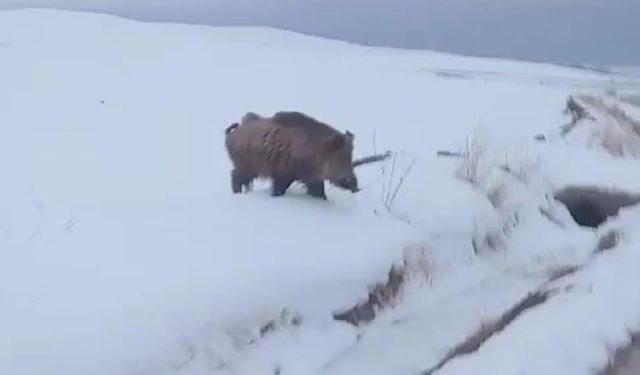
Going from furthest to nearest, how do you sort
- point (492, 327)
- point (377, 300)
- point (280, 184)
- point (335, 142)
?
point (280, 184)
point (335, 142)
point (377, 300)
point (492, 327)

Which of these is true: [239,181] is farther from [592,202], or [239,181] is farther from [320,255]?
[592,202]

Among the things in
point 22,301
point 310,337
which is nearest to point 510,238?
point 310,337

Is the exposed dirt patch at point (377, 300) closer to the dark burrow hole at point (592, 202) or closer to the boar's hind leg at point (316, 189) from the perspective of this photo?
the boar's hind leg at point (316, 189)

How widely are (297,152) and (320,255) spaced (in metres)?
1.39

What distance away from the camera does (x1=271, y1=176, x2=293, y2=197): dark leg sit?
10.5m

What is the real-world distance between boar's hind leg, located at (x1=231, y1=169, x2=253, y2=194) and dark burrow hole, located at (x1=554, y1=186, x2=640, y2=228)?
4.12m

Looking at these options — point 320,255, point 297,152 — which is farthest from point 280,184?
point 320,255

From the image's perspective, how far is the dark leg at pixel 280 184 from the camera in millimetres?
10484

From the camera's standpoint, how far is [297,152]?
10367mm

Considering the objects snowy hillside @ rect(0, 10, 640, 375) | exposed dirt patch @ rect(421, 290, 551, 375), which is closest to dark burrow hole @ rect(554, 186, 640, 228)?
snowy hillside @ rect(0, 10, 640, 375)

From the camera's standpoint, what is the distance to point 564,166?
14625 millimetres

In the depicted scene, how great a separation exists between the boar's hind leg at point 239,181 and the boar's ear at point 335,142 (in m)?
0.91

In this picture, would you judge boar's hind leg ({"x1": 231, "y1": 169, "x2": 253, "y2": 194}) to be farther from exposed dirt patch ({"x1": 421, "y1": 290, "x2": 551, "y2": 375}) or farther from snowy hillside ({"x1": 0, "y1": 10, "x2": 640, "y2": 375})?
exposed dirt patch ({"x1": 421, "y1": 290, "x2": 551, "y2": 375})

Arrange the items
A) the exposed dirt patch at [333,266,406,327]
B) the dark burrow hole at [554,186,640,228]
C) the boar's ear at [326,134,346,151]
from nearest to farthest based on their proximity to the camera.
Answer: the exposed dirt patch at [333,266,406,327] → the boar's ear at [326,134,346,151] → the dark burrow hole at [554,186,640,228]
